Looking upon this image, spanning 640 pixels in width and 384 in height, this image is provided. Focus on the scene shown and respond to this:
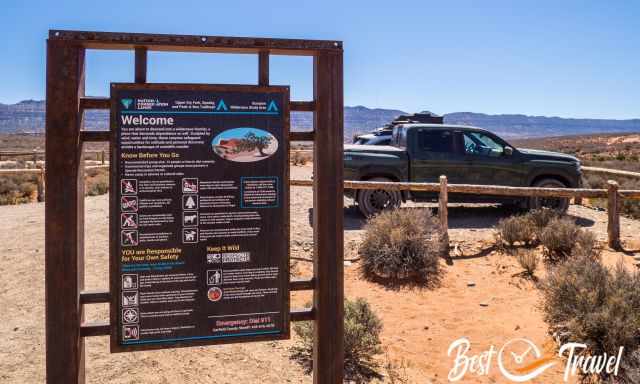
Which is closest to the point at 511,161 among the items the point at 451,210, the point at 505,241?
the point at 451,210

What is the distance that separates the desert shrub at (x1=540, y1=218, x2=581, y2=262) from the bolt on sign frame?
5.47 m

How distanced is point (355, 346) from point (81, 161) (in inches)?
112

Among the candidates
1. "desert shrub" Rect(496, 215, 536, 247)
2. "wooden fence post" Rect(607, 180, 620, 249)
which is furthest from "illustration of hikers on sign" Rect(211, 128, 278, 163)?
"wooden fence post" Rect(607, 180, 620, 249)

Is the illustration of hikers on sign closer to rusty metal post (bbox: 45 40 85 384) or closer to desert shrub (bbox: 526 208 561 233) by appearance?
rusty metal post (bbox: 45 40 85 384)

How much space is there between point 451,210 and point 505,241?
3.50 metres

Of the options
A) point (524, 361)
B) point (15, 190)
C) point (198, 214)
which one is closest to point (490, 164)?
point (524, 361)

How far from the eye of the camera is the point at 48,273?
3.02 m

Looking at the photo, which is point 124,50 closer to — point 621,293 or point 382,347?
point 382,347

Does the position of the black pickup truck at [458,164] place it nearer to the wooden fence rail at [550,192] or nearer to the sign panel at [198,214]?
the wooden fence rail at [550,192]

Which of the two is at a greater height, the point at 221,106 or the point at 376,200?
the point at 221,106

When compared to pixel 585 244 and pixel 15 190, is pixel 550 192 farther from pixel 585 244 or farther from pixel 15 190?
pixel 15 190

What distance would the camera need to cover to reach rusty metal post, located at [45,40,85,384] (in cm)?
297

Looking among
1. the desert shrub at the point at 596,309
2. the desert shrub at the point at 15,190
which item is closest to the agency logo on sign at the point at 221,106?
the desert shrub at the point at 596,309

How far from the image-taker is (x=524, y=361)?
498 cm
